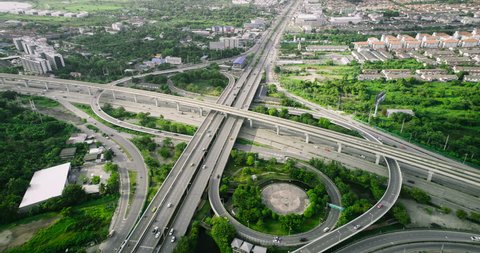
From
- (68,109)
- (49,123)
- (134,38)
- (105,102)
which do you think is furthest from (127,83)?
(134,38)

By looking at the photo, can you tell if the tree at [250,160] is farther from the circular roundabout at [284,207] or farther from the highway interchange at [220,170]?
the circular roundabout at [284,207]

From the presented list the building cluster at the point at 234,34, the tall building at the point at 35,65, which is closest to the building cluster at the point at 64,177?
the tall building at the point at 35,65

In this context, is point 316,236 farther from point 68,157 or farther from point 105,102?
point 105,102

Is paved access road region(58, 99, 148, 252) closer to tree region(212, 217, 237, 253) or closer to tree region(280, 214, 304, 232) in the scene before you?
tree region(212, 217, 237, 253)

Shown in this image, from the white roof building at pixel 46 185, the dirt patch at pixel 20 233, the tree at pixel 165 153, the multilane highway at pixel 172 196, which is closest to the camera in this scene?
the multilane highway at pixel 172 196

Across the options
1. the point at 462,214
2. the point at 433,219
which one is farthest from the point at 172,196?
the point at 462,214

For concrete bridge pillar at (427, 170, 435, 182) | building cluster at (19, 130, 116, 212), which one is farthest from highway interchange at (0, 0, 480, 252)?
building cluster at (19, 130, 116, 212)
